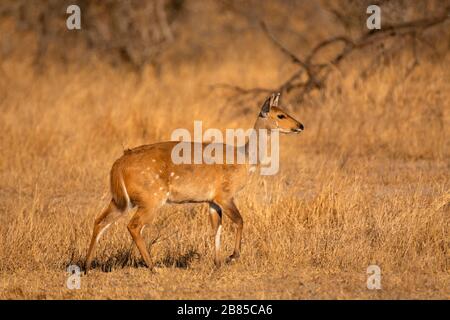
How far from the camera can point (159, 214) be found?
959 cm

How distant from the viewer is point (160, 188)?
7812 millimetres

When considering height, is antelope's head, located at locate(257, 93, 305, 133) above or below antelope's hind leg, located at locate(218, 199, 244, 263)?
above

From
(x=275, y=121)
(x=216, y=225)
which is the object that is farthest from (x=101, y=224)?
(x=275, y=121)

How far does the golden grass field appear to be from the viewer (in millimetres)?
7609

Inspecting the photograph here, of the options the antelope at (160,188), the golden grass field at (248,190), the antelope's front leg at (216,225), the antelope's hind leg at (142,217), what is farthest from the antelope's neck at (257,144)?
the antelope's hind leg at (142,217)

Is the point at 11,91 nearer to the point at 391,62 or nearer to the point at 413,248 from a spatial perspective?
the point at 391,62

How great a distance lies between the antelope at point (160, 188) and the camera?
7742mm

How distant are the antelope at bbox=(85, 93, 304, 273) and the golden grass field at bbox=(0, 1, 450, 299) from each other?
13.5 inches

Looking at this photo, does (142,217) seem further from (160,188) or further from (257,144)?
(257,144)

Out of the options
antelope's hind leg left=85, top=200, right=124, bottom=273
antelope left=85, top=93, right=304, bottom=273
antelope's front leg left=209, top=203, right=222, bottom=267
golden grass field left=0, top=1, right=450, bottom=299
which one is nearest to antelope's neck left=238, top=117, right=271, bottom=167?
antelope left=85, top=93, right=304, bottom=273

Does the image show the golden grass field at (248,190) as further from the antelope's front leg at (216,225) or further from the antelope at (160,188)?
the antelope at (160,188)

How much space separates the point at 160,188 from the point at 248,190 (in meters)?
2.33

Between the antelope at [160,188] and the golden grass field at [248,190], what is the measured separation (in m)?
0.34

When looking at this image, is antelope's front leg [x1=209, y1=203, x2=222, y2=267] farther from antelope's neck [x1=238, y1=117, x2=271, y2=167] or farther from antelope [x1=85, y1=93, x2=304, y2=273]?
antelope's neck [x1=238, y1=117, x2=271, y2=167]
